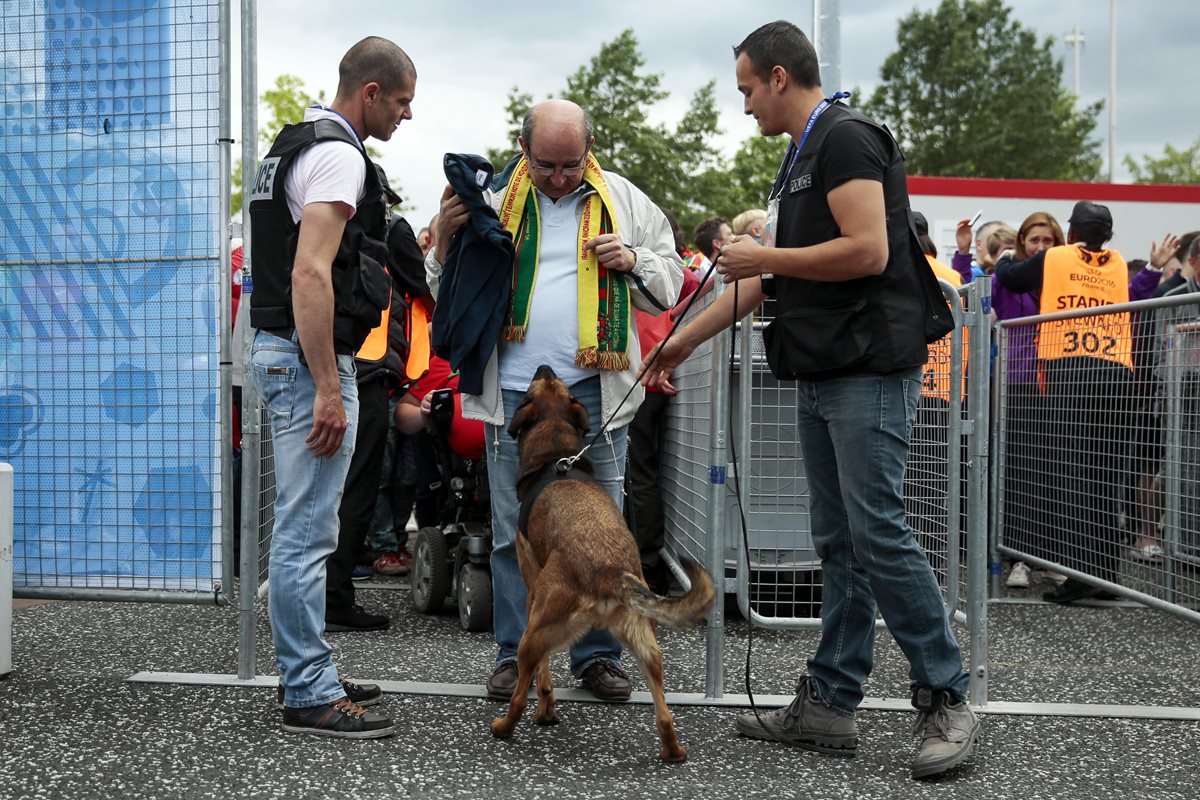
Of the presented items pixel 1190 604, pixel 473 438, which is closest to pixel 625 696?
pixel 473 438

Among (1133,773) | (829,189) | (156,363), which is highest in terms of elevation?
(829,189)

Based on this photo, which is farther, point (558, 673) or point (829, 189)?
point (558, 673)

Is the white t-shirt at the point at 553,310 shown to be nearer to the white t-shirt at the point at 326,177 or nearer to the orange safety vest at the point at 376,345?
the white t-shirt at the point at 326,177

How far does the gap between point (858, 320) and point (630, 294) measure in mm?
1197

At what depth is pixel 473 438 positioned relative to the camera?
18.1 ft

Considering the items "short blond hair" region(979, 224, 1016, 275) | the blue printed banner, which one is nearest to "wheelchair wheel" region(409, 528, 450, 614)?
the blue printed banner

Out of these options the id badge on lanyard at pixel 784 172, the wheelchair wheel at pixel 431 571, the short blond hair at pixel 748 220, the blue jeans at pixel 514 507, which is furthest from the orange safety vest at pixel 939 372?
the short blond hair at pixel 748 220

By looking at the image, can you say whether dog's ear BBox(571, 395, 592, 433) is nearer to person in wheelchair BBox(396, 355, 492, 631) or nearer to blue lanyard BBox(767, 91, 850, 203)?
blue lanyard BBox(767, 91, 850, 203)

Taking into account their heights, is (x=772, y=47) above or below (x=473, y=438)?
above

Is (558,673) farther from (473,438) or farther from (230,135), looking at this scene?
(230,135)

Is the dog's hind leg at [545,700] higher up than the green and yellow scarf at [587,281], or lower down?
lower down

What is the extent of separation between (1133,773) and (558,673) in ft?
7.26

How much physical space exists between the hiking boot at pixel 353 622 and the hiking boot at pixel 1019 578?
411 centimetres

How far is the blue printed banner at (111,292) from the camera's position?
4.59 meters
